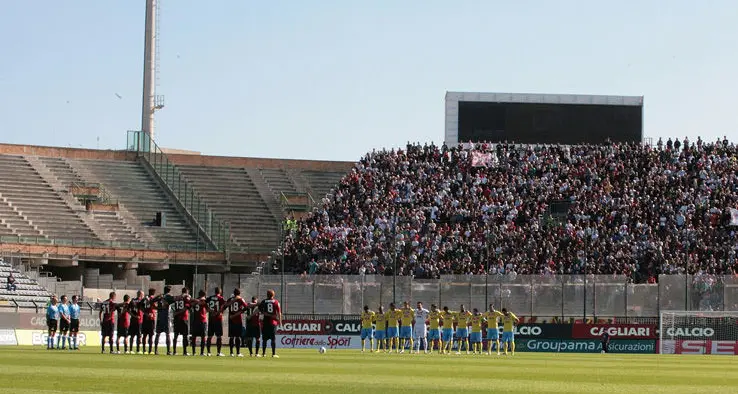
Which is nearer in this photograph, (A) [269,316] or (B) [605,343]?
(A) [269,316]

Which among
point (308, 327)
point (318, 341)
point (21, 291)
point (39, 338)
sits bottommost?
point (318, 341)

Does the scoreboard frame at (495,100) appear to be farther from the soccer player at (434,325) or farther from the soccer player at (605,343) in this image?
the soccer player at (434,325)

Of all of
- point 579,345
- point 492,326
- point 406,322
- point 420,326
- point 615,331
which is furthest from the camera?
point 615,331

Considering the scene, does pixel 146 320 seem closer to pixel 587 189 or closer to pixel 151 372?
pixel 151 372

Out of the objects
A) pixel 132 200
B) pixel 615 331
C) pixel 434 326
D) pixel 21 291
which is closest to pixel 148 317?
pixel 434 326

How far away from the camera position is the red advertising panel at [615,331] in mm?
58344

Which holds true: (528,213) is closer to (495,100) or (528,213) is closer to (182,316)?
(495,100)

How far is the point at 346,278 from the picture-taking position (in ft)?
202

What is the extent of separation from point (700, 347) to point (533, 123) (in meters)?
27.0

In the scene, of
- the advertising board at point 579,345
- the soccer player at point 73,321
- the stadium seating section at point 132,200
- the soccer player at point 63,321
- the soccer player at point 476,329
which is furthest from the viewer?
the stadium seating section at point 132,200

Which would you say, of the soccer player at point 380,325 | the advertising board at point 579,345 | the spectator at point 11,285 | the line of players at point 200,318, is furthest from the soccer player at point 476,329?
the spectator at point 11,285

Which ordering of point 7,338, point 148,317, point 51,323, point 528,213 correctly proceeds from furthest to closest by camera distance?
point 528,213 → point 7,338 → point 51,323 → point 148,317

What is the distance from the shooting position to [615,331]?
58.4 m

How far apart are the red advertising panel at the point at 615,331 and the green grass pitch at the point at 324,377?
79.9 feet
